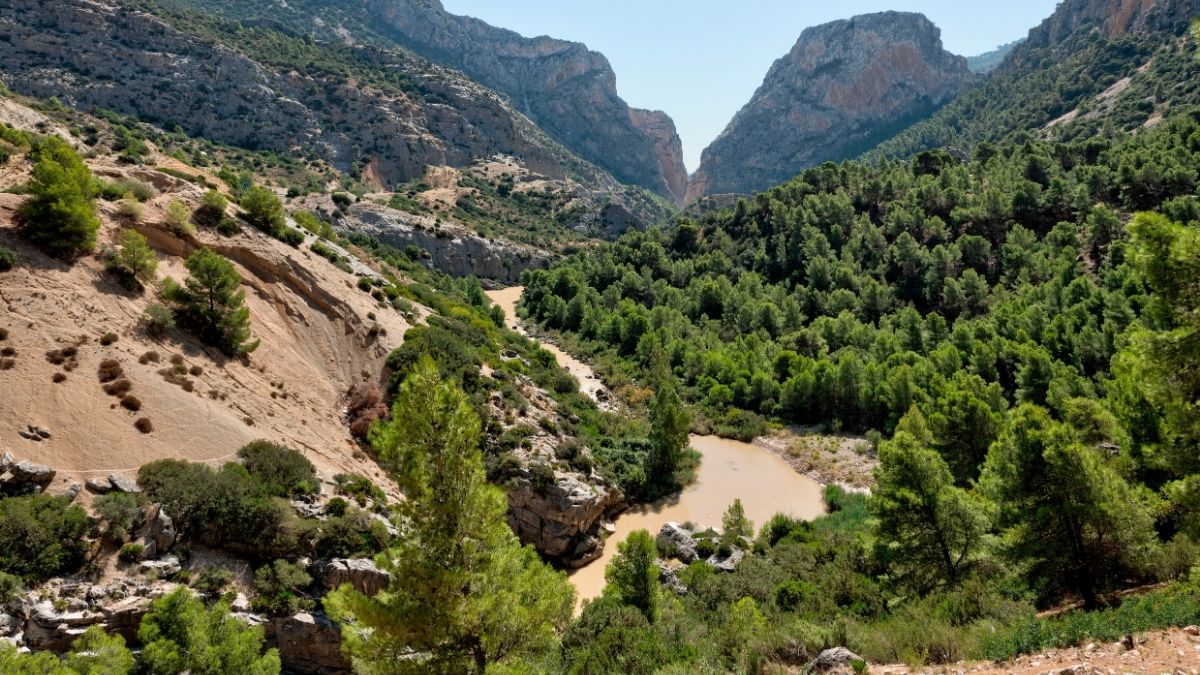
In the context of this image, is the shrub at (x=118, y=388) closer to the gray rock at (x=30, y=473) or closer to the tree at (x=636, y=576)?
the gray rock at (x=30, y=473)

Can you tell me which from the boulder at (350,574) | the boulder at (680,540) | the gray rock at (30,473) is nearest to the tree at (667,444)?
the boulder at (680,540)

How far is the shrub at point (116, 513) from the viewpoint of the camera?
733 inches

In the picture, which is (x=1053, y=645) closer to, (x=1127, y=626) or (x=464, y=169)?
(x=1127, y=626)

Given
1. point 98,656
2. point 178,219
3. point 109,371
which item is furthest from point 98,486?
point 178,219

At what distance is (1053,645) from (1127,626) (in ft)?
4.23

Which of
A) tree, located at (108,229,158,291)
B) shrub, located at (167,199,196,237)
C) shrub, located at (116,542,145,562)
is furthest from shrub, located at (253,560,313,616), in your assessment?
shrub, located at (167,199,196,237)

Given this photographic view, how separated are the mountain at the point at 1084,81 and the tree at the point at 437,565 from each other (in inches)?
4960

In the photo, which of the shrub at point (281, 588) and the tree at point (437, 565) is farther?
the shrub at point (281, 588)

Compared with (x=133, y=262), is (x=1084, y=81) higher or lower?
higher

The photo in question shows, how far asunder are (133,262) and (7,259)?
435cm

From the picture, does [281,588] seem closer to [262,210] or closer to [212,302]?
[212,302]

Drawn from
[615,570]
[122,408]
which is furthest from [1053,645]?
[122,408]

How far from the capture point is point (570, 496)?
3228 cm

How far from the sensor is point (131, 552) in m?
18.5
